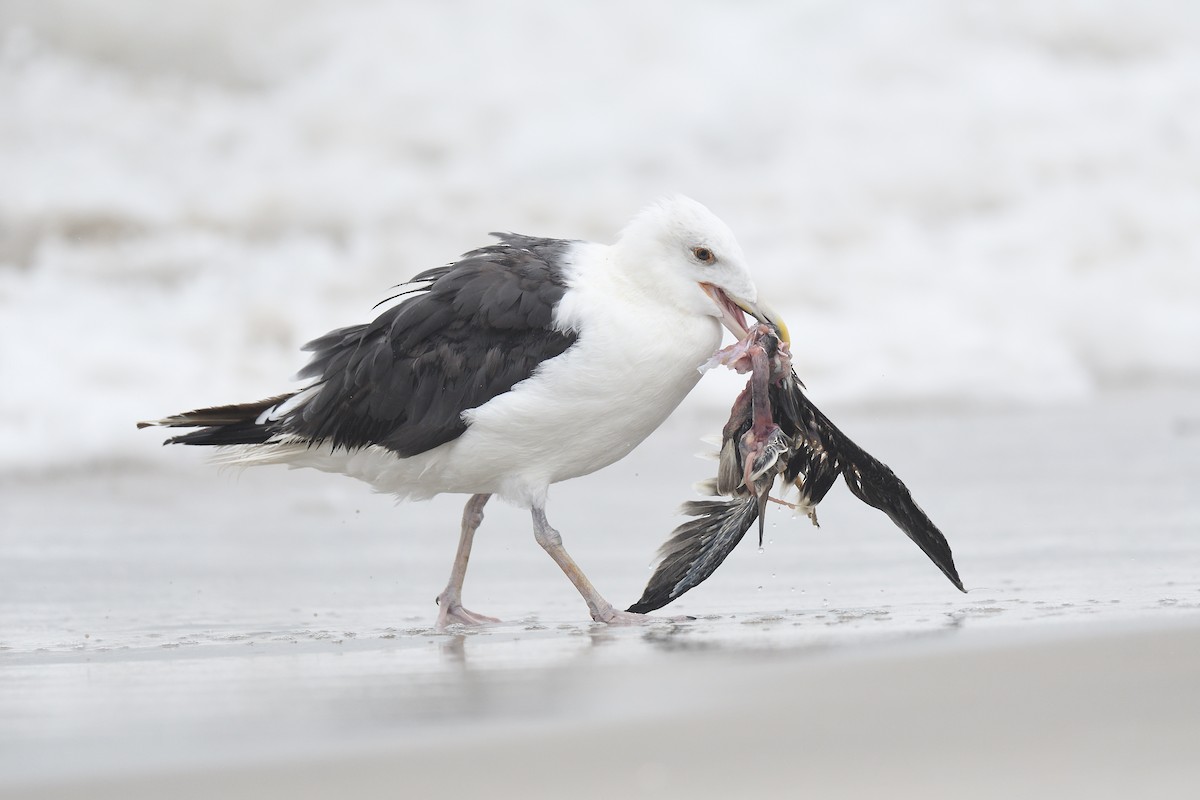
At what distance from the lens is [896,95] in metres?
16.5

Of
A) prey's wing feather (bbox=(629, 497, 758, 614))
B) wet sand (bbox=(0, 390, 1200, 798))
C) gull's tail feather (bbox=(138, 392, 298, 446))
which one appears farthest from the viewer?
gull's tail feather (bbox=(138, 392, 298, 446))

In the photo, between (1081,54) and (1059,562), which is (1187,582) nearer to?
(1059,562)

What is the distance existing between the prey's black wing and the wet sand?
0.53 feet

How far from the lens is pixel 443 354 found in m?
5.15

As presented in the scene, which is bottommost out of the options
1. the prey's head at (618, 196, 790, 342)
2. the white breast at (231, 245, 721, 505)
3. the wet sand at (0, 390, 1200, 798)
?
the wet sand at (0, 390, 1200, 798)

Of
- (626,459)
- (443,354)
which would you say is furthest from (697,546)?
(626,459)

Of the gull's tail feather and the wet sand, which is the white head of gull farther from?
the wet sand

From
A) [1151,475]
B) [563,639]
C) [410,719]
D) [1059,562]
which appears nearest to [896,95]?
[1151,475]

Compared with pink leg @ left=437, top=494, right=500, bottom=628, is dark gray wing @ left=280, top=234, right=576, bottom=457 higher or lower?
higher

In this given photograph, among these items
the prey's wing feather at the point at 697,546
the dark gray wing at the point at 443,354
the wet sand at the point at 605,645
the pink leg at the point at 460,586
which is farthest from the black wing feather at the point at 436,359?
the prey's wing feather at the point at 697,546

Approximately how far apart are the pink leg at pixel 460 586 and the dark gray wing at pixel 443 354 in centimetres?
47

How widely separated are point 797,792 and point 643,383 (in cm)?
236

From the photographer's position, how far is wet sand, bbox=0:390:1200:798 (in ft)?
9.62

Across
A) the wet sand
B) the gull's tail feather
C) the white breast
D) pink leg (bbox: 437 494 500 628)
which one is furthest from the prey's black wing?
the gull's tail feather
